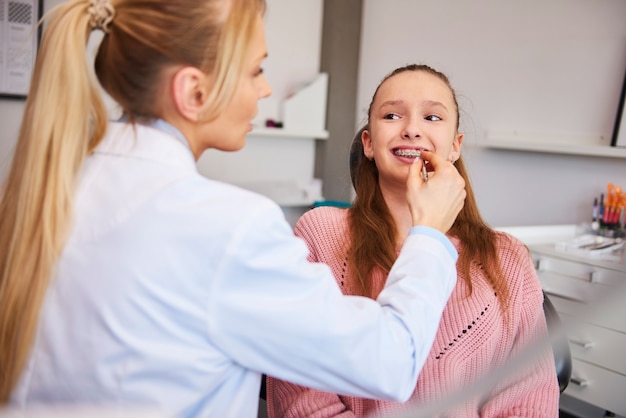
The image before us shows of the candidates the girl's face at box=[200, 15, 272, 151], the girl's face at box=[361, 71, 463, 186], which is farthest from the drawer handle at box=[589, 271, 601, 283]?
the girl's face at box=[200, 15, 272, 151]

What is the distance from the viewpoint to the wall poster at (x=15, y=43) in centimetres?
253

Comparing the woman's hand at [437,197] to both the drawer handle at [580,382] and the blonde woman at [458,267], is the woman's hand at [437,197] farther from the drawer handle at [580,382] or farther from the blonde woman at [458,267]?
the drawer handle at [580,382]

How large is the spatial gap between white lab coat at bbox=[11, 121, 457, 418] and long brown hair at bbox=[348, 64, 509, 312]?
0.44 m

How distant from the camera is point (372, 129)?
4.09 ft

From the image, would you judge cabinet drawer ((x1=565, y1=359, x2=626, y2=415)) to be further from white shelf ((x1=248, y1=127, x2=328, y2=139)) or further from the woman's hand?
white shelf ((x1=248, y1=127, x2=328, y2=139))

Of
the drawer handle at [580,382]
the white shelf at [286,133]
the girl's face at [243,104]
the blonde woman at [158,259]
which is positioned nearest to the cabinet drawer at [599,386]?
the drawer handle at [580,382]

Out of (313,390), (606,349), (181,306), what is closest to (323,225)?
(313,390)

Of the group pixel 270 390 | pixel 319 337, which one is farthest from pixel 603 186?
pixel 319 337

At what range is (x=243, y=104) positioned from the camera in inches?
30.1

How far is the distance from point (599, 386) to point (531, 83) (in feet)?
4.30

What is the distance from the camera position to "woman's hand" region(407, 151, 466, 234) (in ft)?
2.80

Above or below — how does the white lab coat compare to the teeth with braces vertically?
below

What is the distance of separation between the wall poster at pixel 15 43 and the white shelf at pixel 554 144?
2.08m

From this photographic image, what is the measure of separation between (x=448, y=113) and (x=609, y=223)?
1.31 meters
